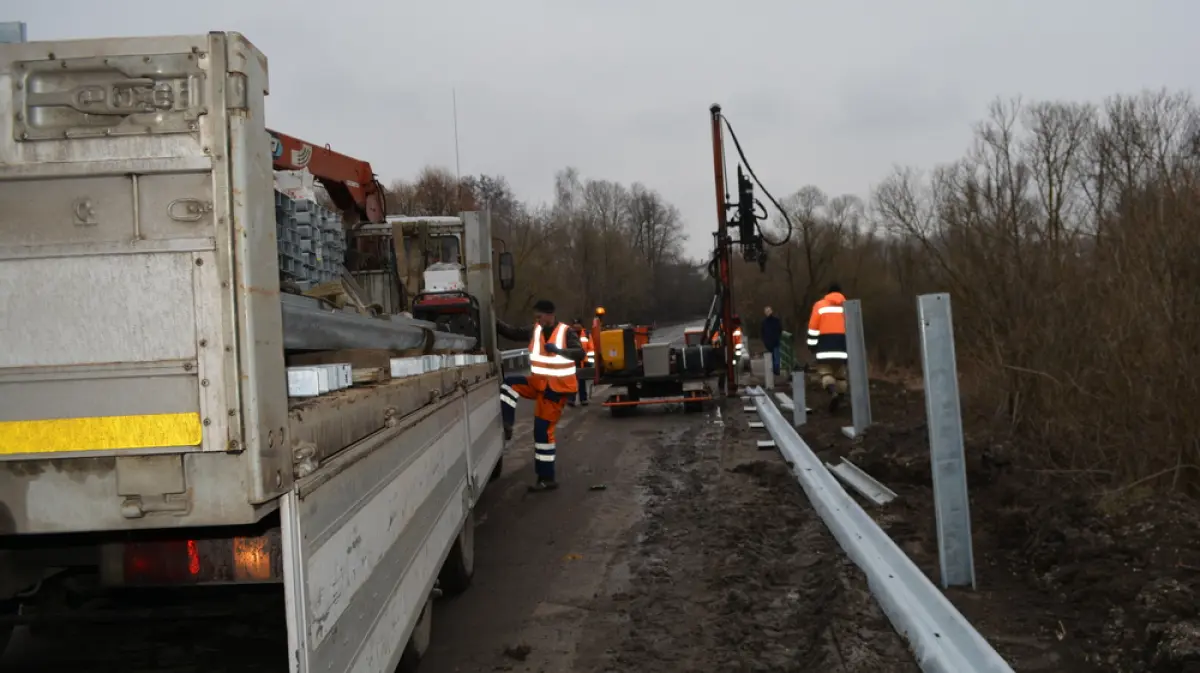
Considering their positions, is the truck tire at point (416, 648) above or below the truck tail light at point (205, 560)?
below

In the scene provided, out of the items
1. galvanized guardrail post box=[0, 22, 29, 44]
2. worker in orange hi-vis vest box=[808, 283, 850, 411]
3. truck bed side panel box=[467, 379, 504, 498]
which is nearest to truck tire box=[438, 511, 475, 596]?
truck bed side panel box=[467, 379, 504, 498]

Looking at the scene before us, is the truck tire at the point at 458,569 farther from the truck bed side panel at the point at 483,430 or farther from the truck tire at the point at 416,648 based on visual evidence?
the truck tire at the point at 416,648

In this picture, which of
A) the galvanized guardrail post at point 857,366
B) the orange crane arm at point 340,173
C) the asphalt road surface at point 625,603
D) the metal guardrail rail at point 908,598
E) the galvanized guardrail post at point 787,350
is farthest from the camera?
the galvanized guardrail post at point 787,350

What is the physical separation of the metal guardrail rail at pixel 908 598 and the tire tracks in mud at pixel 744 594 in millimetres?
96

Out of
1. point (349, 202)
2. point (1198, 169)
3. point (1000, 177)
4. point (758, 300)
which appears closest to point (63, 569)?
point (349, 202)

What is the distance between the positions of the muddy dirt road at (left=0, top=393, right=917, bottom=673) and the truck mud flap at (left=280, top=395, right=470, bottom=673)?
42 cm

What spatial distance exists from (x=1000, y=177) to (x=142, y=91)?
40.8 feet

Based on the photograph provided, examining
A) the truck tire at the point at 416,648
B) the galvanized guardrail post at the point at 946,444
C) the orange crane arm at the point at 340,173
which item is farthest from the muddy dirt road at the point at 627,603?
the orange crane arm at the point at 340,173

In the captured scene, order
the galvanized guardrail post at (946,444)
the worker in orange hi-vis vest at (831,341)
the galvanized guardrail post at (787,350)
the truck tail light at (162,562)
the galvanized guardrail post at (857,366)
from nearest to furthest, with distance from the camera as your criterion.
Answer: the truck tail light at (162,562)
the galvanized guardrail post at (946,444)
the galvanized guardrail post at (857,366)
the worker in orange hi-vis vest at (831,341)
the galvanized guardrail post at (787,350)

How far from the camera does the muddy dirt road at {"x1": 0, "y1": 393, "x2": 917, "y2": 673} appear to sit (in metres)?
3.52

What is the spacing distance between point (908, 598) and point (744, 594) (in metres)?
1.10

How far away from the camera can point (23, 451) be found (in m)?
2.40

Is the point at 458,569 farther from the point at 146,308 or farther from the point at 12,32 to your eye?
the point at 12,32

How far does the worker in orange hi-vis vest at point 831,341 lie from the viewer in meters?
12.4
